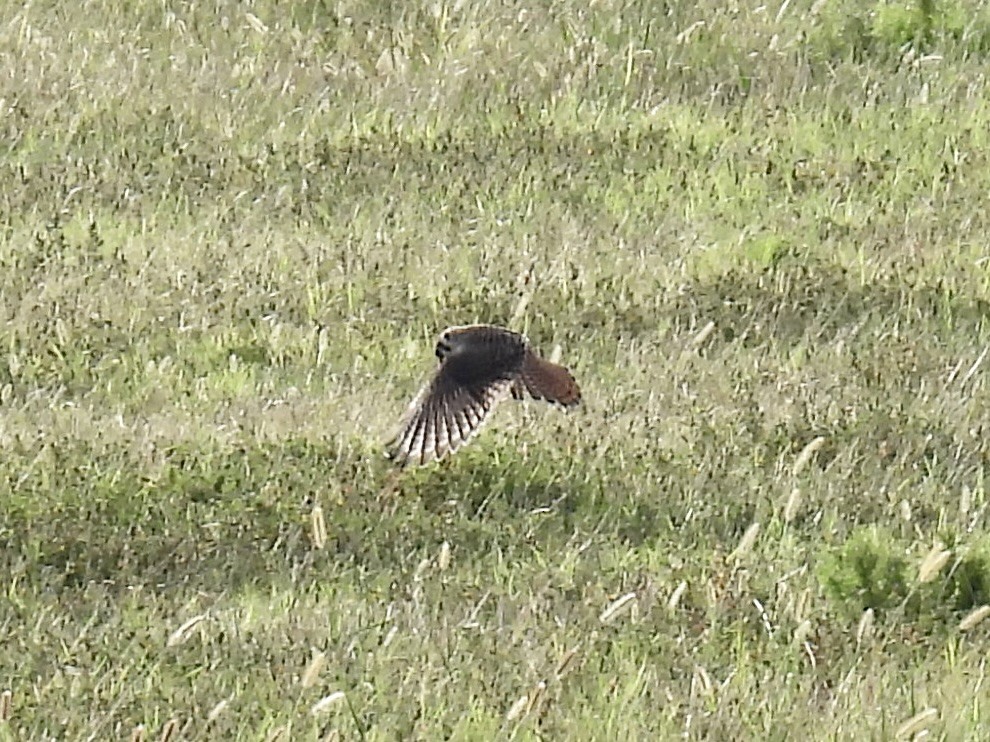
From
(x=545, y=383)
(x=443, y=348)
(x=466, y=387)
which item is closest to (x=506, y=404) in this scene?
(x=545, y=383)

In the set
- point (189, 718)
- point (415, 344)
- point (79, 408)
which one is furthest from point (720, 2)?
point (189, 718)

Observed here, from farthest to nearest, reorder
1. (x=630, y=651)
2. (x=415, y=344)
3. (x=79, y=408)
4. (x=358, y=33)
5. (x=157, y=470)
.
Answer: (x=358, y=33)
(x=415, y=344)
(x=79, y=408)
(x=157, y=470)
(x=630, y=651)

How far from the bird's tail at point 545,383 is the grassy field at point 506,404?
152mm

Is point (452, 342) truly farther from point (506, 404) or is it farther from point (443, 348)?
point (506, 404)

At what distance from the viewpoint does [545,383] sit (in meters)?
6.24

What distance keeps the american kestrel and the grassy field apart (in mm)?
185

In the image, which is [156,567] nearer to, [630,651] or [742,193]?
[630,651]

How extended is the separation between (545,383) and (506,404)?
0.41 meters

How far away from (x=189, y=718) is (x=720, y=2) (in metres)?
6.83

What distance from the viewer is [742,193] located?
8805 mm

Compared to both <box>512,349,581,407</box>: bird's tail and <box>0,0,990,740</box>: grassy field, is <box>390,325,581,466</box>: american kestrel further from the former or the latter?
<box>0,0,990,740</box>: grassy field

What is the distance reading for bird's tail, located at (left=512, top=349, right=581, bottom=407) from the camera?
6184 millimetres

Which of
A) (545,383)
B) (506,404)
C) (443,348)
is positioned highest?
(443,348)

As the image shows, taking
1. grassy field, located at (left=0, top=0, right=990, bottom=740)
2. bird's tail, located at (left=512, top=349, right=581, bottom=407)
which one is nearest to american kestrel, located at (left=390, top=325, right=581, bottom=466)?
bird's tail, located at (left=512, top=349, right=581, bottom=407)
